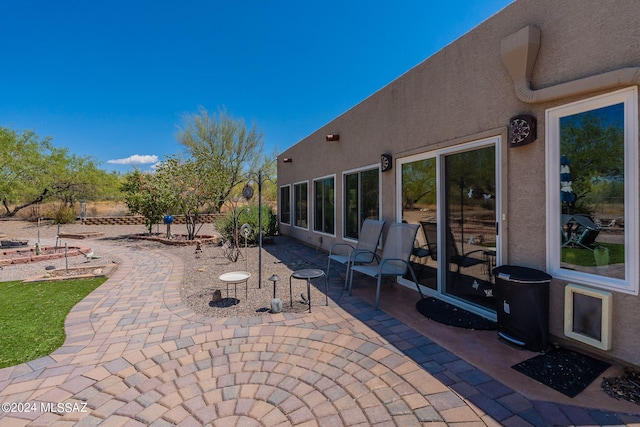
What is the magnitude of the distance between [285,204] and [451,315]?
31.3 feet

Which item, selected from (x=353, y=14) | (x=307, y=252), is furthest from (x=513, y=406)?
(x=353, y=14)

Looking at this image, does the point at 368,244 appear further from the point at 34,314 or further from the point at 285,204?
the point at 285,204

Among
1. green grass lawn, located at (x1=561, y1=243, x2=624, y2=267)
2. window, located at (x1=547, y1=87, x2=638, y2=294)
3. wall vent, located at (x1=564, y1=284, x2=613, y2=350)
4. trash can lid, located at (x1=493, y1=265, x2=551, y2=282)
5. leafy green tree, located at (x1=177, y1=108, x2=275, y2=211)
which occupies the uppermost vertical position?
leafy green tree, located at (x1=177, y1=108, x2=275, y2=211)

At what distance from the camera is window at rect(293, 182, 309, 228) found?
10148mm

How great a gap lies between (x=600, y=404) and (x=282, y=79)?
15.6 m

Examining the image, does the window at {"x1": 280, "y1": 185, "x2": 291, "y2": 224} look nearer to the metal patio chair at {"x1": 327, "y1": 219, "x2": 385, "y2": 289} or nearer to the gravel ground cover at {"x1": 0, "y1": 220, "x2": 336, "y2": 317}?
the gravel ground cover at {"x1": 0, "y1": 220, "x2": 336, "y2": 317}

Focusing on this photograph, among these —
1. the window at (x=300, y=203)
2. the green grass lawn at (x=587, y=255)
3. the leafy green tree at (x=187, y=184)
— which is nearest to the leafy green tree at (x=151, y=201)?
the leafy green tree at (x=187, y=184)

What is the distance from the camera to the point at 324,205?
8586 millimetres

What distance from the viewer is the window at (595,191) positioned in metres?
2.41

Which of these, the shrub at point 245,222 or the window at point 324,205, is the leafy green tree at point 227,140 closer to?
the shrub at point 245,222

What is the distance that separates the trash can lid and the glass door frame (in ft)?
1.34

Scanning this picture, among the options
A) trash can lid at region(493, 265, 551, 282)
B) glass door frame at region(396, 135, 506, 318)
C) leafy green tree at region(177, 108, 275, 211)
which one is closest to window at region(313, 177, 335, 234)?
glass door frame at region(396, 135, 506, 318)

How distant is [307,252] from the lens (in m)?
8.65

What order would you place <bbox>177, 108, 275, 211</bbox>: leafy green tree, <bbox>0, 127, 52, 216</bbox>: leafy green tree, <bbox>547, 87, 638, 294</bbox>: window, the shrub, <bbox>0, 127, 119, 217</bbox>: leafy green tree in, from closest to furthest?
<bbox>547, 87, 638, 294</bbox>: window → the shrub → <bbox>0, 127, 52, 216</bbox>: leafy green tree → <bbox>0, 127, 119, 217</bbox>: leafy green tree → <bbox>177, 108, 275, 211</bbox>: leafy green tree
